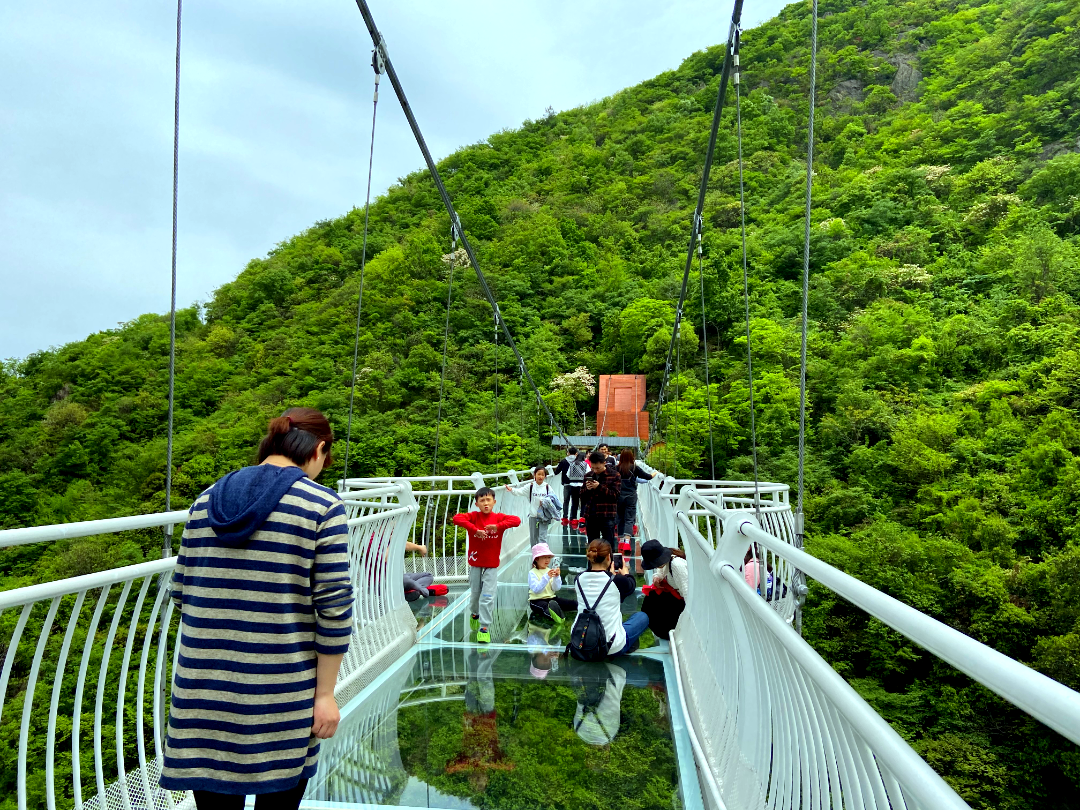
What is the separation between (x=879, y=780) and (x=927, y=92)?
190 ft

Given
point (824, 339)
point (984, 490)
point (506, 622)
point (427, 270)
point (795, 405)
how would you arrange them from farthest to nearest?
point (427, 270) < point (824, 339) < point (795, 405) < point (984, 490) < point (506, 622)

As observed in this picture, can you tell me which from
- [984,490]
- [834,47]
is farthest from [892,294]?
[834,47]

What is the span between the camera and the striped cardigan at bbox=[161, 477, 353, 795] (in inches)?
43.9

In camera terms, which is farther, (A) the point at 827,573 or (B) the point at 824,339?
(B) the point at 824,339

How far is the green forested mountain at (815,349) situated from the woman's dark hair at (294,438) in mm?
566

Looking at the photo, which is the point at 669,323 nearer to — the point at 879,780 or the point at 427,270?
the point at 427,270

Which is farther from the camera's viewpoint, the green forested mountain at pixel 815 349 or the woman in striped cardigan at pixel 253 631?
the green forested mountain at pixel 815 349

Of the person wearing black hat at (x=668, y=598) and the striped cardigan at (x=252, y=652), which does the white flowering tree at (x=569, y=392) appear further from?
the striped cardigan at (x=252, y=652)

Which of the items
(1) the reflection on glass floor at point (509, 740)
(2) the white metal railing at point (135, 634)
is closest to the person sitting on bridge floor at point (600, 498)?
(2) the white metal railing at point (135, 634)

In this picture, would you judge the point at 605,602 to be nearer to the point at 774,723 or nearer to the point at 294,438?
the point at 774,723

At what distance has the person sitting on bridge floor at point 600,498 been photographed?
16.9 ft

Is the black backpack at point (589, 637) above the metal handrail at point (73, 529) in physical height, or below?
below

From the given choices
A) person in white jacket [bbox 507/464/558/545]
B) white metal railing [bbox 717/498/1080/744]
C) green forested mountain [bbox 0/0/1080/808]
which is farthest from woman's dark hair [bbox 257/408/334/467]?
person in white jacket [bbox 507/464/558/545]

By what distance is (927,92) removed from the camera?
153ft
